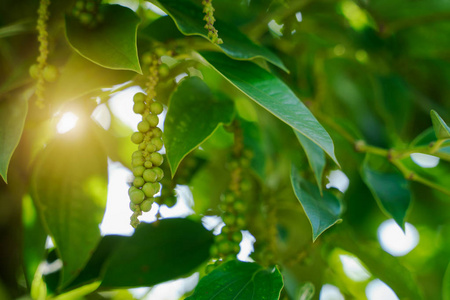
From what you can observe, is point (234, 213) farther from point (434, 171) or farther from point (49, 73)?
point (434, 171)

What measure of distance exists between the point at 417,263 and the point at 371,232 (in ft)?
0.95

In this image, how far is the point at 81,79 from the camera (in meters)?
0.52

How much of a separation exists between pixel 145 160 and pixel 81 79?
0.16 meters

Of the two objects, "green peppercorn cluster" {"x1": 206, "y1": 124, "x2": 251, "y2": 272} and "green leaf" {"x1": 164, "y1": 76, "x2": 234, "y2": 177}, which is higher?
"green leaf" {"x1": 164, "y1": 76, "x2": 234, "y2": 177}

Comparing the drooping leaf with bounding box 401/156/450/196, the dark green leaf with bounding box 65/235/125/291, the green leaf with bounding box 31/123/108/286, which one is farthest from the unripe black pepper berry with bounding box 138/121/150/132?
the drooping leaf with bounding box 401/156/450/196

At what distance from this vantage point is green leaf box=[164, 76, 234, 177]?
502 millimetres

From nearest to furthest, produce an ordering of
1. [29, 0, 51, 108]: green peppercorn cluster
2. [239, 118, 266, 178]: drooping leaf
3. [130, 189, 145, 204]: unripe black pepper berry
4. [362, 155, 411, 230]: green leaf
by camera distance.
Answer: [130, 189, 145, 204]: unripe black pepper berry
[29, 0, 51, 108]: green peppercorn cluster
[362, 155, 411, 230]: green leaf
[239, 118, 266, 178]: drooping leaf

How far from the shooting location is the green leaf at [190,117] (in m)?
0.50

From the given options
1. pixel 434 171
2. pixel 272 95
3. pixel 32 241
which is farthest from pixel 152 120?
pixel 434 171

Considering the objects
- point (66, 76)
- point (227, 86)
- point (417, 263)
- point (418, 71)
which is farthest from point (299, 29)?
point (417, 263)

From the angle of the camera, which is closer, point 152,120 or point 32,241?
point 152,120

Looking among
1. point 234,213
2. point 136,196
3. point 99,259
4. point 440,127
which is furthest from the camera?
point 99,259

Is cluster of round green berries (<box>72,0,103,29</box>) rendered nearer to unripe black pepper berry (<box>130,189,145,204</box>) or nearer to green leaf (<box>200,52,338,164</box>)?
green leaf (<box>200,52,338,164</box>)

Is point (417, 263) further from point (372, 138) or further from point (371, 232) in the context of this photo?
point (372, 138)
